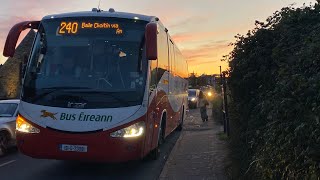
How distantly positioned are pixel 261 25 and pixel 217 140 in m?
6.23

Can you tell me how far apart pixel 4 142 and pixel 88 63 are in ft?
15.7

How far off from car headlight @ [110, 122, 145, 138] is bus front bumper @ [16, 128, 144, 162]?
0.24 ft

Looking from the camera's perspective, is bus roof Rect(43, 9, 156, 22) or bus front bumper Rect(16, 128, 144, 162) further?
bus roof Rect(43, 9, 156, 22)

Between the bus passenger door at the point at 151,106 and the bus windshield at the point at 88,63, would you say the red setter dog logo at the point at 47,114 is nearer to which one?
the bus windshield at the point at 88,63

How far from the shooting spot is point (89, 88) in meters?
8.67

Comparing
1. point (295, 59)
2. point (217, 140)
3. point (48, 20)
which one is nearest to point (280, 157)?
point (295, 59)

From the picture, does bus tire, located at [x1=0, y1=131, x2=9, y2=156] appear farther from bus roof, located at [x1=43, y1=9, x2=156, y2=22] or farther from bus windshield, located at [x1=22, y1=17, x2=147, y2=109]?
bus roof, located at [x1=43, y1=9, x2=156, y2=22]

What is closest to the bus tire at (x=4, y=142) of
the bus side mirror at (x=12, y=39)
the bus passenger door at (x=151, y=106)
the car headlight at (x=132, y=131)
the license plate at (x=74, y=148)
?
the bus side mirror at (x=12, y=39)

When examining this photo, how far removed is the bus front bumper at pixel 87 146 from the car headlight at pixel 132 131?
0.07 metres

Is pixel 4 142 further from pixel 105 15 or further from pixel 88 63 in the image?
pixel 105 15

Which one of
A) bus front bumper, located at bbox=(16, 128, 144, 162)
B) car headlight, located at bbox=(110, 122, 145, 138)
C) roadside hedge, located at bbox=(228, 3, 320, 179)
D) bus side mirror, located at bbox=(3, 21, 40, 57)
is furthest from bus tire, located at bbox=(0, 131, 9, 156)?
roadside hedge, located at bbox=(228, 3, 320, 179)

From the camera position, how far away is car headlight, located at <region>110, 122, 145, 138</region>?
8.44m

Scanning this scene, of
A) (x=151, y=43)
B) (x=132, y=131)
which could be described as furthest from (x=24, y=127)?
(x=151, y=43)

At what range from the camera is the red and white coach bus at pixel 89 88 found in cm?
845
